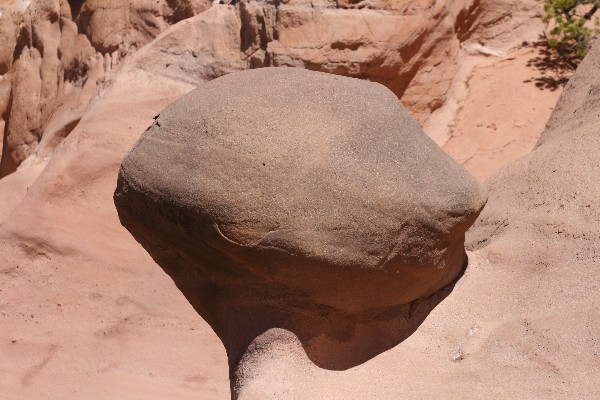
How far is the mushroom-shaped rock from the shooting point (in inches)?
74.2

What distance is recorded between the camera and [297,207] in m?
1.87

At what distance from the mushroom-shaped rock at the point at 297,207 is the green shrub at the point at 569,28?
8.72 ft

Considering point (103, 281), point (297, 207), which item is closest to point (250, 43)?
point (103, 281)

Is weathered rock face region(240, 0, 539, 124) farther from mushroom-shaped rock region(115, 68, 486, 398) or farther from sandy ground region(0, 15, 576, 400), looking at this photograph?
mushroom-shaped rock region(115, 68, 486, 398)

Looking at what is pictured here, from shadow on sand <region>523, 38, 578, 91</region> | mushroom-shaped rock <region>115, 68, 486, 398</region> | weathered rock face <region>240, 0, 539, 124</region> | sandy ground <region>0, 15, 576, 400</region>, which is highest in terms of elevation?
mushroom-shaped rock <region>115, 68, 486, 398</region>

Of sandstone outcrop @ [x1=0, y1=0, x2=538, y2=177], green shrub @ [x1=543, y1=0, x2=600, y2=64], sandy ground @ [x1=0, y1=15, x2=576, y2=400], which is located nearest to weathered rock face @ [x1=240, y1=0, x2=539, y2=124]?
sandstone outcrop @ [x1=0, y1=0, x2=538, y2=177]

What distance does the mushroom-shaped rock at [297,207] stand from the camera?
1884 mm

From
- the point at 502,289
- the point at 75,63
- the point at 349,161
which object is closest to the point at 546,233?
the point at 502,289

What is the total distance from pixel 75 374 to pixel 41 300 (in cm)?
49

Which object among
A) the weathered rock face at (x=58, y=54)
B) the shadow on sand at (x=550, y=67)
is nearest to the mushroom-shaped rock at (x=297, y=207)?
the shadow on sand at (x=550, y=67)

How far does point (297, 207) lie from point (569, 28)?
Answer: 3.12 meters

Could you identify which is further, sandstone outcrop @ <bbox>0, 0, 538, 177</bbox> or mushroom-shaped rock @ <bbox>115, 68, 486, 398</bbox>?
sandstone outcrop @ <bbox>0, 0, 538, 177</bbox>

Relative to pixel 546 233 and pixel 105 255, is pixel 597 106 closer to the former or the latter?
pixel 546 233

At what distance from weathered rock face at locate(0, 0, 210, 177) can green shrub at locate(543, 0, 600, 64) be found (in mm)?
2050
